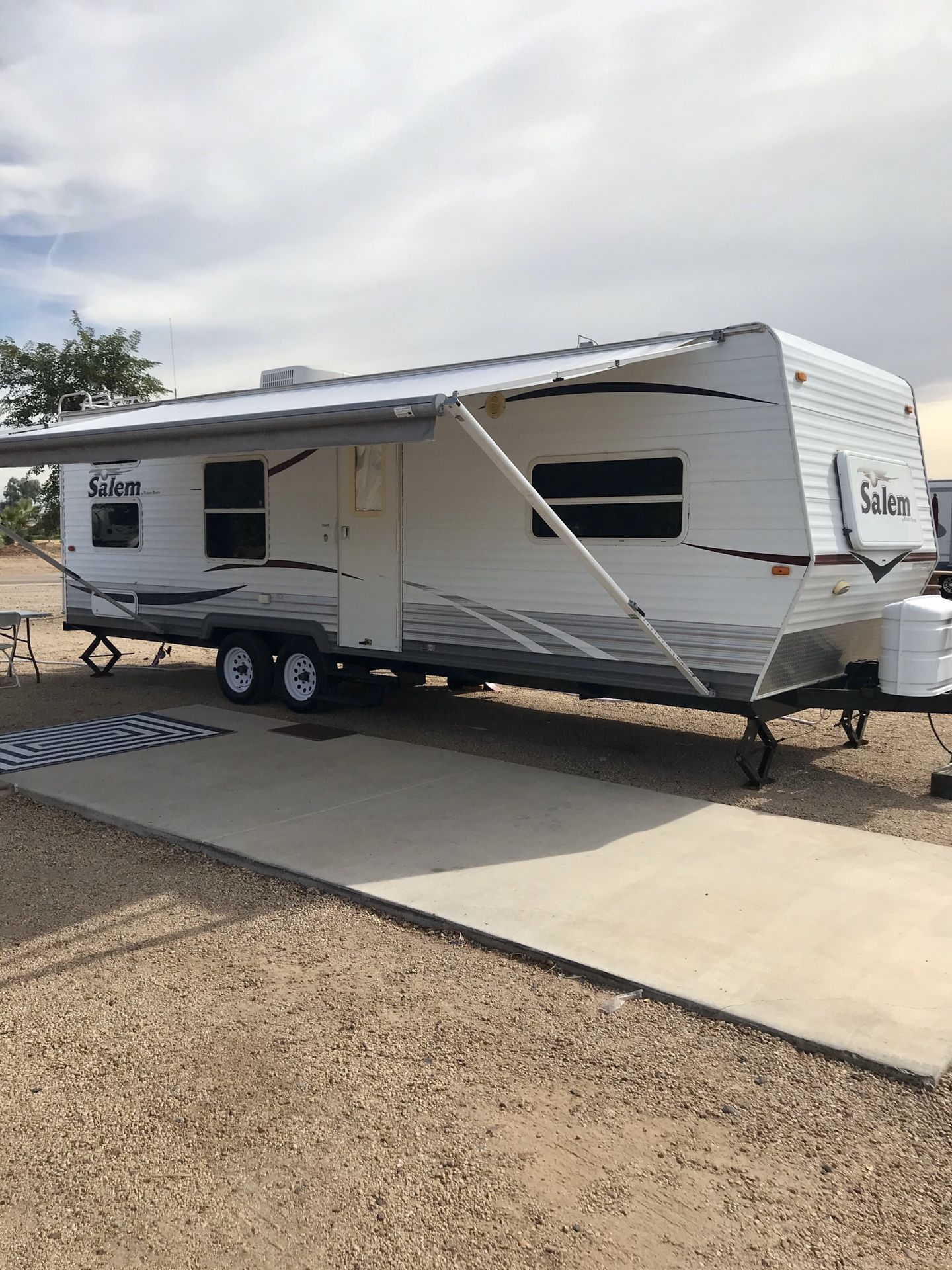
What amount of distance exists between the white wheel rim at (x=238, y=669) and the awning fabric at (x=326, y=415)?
2.28m

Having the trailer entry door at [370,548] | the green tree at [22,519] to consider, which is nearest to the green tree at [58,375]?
the green tree at [22,519]

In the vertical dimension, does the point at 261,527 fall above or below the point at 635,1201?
above

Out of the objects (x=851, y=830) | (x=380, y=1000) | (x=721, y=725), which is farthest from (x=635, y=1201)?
(x=721, y=725)

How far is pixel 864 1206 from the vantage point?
274 centimetres

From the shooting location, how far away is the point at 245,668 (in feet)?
32.5

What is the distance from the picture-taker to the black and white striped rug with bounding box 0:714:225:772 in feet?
24.7

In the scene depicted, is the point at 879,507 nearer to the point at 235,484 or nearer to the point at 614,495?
the point at 614,495

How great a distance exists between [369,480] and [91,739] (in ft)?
9.91

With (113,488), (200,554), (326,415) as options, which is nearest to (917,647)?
(326,415)

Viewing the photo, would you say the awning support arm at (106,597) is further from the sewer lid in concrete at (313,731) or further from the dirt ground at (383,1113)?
the dirt ground at (383,1113)

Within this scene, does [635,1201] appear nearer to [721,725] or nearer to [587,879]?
[587,879]

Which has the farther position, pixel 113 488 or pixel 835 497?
pixel 113 488

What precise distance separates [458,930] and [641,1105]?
144 cm

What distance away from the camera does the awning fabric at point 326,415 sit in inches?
219
